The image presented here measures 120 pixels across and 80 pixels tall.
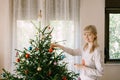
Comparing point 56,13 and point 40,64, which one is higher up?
point 56,13

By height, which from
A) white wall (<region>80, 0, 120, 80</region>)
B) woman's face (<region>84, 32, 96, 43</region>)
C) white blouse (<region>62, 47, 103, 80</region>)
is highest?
white wall (<region>80, 0, 120, 80</region>)

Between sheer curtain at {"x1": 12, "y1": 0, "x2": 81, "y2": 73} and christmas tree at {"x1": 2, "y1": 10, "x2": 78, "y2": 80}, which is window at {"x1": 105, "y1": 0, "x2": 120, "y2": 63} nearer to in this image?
sheer curtain at {"x1": 12, "y1": 0, "x2": 81, "y2": 73}

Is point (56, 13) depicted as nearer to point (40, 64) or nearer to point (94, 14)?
point (94, 14)

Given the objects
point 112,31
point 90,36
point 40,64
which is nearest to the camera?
point 40,64

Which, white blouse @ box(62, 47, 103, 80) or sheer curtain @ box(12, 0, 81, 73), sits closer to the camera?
white blouse @ box(62, 47, 103, 80)

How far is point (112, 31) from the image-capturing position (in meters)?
4.02

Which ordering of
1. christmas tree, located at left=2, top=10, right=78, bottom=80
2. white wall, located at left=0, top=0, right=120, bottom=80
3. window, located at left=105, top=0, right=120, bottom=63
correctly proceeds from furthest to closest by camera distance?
1. window, located at left=105, top=0, right=120, bottom=63
2. white wall, located at left=0, top=0, right=120, bottom=80
3. christmas tree, located at left=2, top=10, right=78, bottom=80

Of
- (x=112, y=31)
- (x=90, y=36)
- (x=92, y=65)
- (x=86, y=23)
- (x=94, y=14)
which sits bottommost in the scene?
(x=92, y=65)

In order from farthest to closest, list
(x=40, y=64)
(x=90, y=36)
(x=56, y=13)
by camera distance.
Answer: (x=56, y=13)
(x=90, y=36)
(x=40, y=64)

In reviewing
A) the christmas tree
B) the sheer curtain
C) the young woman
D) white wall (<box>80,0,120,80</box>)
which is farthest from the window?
the christmas tree

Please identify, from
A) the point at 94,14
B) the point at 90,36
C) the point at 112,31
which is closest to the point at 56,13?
the point at 94,14

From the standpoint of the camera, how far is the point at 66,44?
3.85 meters

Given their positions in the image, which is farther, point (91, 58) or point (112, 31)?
point (112, 31)

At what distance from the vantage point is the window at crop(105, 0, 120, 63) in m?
3.96
